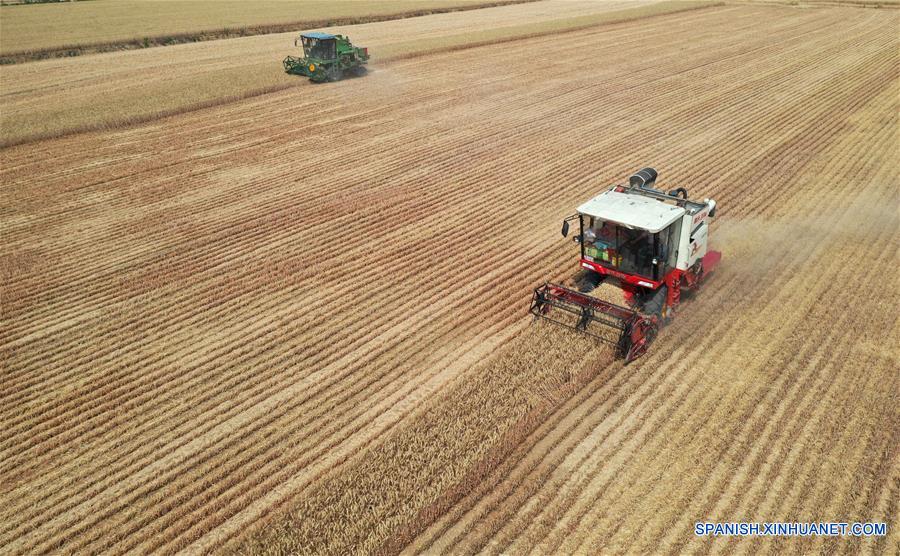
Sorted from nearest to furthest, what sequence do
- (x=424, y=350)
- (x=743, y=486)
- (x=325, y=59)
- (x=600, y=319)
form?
(x=743, y=486)
(x=600, y=319)
(x=424, y=350)
(x=325, y=59)

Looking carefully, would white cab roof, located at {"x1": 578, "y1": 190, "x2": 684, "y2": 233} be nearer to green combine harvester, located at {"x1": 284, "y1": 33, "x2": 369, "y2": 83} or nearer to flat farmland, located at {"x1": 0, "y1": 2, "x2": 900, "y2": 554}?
flat farmland, located at {"x1": 0, "y1": 2, "x2": 900, "y2": 554}

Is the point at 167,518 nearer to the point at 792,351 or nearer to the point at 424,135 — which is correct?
the point at 792,351

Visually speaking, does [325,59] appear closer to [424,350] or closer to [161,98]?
[161,98]

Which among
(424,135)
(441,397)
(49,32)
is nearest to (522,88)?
(424,135)

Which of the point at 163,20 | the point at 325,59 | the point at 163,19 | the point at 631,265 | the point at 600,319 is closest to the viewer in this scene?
the point at 600,319

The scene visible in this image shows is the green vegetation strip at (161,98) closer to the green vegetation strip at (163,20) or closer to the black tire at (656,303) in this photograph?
the green vegetation strip at (163,20)

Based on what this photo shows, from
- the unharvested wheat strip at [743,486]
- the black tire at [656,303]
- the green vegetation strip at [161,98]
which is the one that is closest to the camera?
the unharvested wheat strip at [743,486]

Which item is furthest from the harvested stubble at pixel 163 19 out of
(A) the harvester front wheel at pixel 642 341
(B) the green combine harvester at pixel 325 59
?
(A) the harvester front wheel at pixel 642 341

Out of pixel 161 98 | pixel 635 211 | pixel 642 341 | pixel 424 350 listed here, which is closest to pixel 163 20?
pixel 161 98
